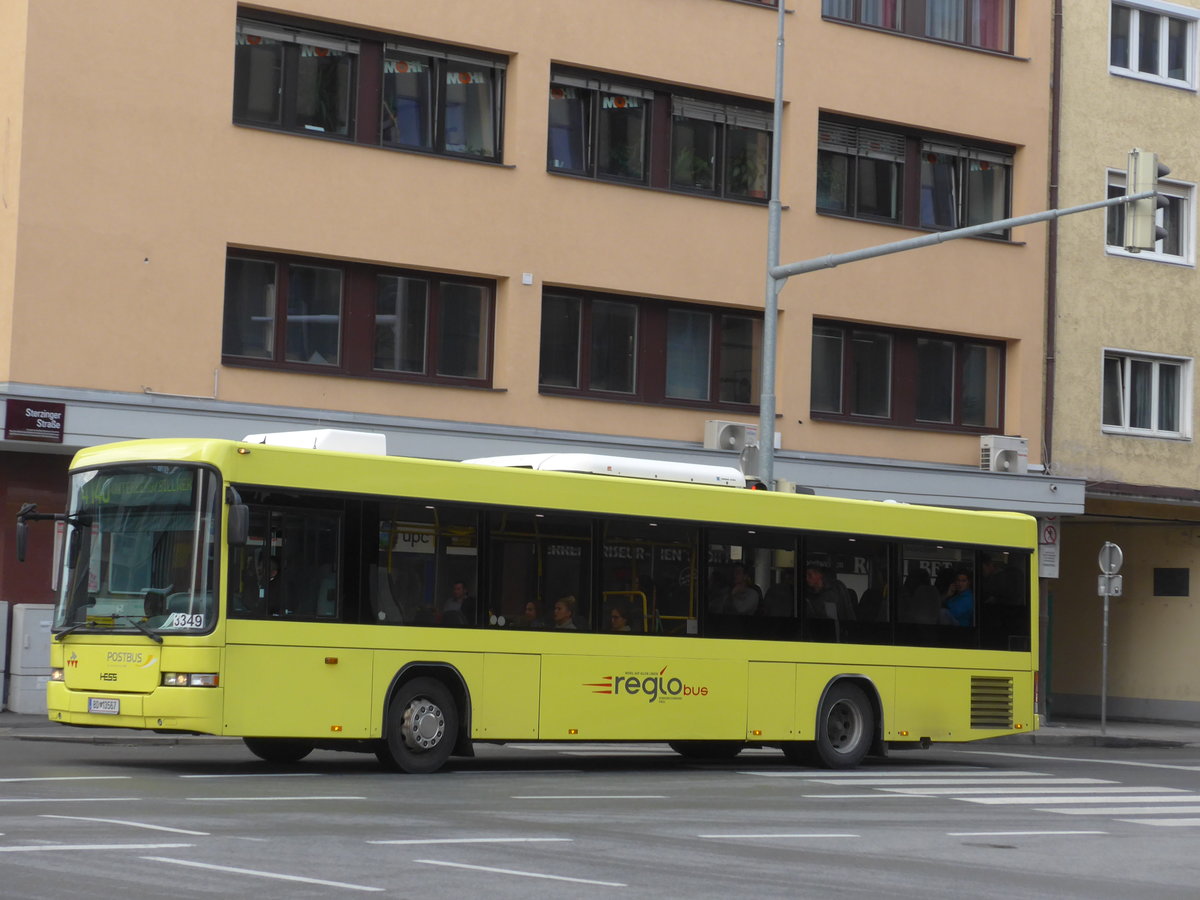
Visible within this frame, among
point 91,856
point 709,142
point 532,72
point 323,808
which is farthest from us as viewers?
point 709,142

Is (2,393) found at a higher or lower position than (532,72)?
lower

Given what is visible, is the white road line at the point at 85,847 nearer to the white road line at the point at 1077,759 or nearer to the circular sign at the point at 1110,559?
the white road line at the point at 1077,759

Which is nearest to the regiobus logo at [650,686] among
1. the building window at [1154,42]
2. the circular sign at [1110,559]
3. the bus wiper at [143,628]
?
the bus wiper at [143,628]

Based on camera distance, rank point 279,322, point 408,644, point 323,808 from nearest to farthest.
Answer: point 323,808 → point 408,644 → point 279,322

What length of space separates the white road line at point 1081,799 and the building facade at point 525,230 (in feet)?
36.5

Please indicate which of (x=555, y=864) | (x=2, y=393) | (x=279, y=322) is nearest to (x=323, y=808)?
(x=555, y=864)

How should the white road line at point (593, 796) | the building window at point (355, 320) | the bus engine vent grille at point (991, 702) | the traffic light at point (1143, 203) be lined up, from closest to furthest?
the white road line at point (593, 796) < the traffic light at point (1143, 203) < the bus engine vent grille at point (991, 702) < the building window at point (355, 320)

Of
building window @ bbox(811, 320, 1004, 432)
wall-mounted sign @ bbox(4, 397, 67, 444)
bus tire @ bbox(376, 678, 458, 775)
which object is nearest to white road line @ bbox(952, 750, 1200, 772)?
building window @ bbox(811, 320, 1004, 432)

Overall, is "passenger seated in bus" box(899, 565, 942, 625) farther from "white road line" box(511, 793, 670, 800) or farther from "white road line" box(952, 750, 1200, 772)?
"white road line" box(511, 793, 670, 800)

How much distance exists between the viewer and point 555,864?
1048 centimetres

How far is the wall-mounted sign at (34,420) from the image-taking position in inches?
896

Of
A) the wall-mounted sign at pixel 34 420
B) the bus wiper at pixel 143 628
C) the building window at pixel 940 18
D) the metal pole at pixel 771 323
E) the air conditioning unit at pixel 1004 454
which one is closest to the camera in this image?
the bus wiper at pixel 143 628

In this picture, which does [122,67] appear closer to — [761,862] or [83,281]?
[83,281]

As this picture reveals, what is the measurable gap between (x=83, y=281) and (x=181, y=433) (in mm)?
2176
